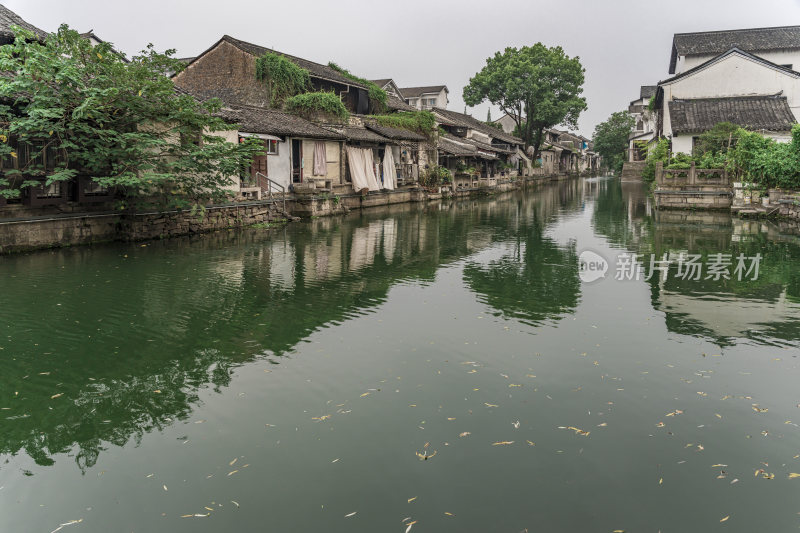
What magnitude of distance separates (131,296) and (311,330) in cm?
413

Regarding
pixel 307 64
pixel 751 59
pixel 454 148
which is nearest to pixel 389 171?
pixel 307 64

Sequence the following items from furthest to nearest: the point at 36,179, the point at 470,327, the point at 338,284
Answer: the point at 36,179 → the point at 338,284 → the point at 470,327

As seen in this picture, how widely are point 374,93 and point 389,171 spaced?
7346 mm

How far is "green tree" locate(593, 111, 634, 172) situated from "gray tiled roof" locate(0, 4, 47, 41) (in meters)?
74.7

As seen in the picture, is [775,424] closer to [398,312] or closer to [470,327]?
[470,327]

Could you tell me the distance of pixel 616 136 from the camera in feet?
273

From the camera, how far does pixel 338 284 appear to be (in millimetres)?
11914

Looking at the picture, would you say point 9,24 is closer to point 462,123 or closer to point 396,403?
point 396,403

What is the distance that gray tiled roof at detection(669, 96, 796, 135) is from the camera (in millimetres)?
31984

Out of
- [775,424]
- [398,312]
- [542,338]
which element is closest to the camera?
[775,424]

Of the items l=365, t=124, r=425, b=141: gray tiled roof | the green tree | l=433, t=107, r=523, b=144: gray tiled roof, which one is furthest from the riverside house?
the green tree

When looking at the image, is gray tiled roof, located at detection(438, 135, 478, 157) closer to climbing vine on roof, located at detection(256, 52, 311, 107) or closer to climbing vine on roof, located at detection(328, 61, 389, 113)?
climbing vine on roof, located at detection(328, 61, 389, 113)

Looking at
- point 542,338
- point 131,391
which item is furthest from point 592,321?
point 131,391

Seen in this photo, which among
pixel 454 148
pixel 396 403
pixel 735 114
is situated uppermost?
pixel 735 114
